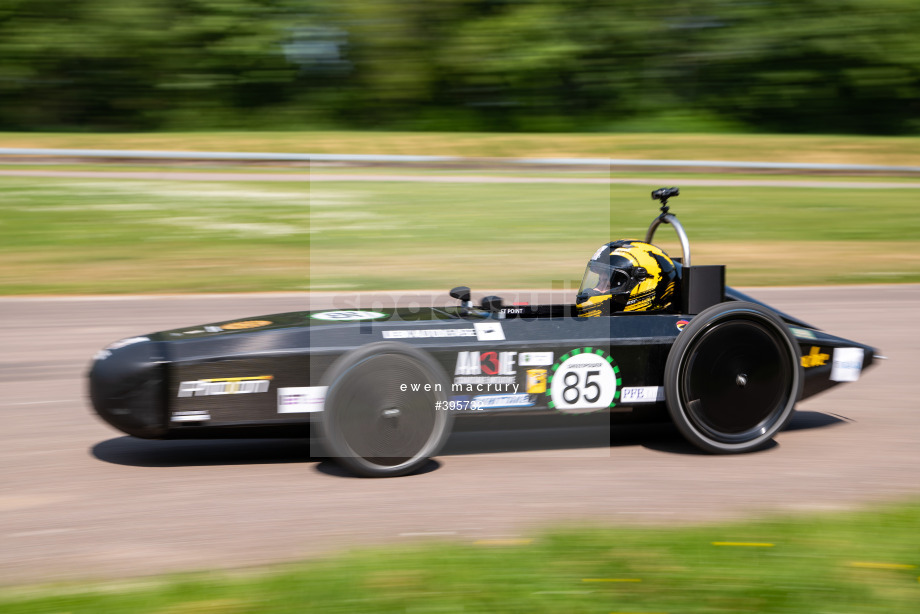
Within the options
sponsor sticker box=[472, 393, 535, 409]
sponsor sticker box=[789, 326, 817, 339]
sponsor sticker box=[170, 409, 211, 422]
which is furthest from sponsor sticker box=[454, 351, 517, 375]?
sponsor sticker box=[789, 326, 817, 339]

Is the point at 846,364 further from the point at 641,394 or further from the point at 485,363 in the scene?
the point at 485,363

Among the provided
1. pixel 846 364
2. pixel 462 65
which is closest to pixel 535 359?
pixel 846 364

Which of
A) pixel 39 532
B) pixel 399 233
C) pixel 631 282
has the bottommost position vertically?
pixel 39 532

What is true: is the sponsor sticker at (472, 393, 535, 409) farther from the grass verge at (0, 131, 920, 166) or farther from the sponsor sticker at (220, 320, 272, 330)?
the grass verge at (0, 131, 920, 166)

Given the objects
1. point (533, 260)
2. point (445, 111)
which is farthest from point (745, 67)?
point (533, 260)

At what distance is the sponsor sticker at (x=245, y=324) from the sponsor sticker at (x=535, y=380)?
1.57 m

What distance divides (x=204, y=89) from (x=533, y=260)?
69.9 ft

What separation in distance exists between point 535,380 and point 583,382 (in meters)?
0.29

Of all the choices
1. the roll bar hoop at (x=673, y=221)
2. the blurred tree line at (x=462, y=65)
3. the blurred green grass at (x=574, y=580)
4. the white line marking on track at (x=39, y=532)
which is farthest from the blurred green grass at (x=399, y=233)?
the blurred tree line at (x=462, y=65)

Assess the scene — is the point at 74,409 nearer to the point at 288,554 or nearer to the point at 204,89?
the point at 288,554

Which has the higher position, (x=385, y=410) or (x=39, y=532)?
(x=385, y=410)

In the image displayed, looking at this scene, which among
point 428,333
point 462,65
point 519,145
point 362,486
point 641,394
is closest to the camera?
point 362,486

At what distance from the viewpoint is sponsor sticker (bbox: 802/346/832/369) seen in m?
6.11

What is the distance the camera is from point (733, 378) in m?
5.80
